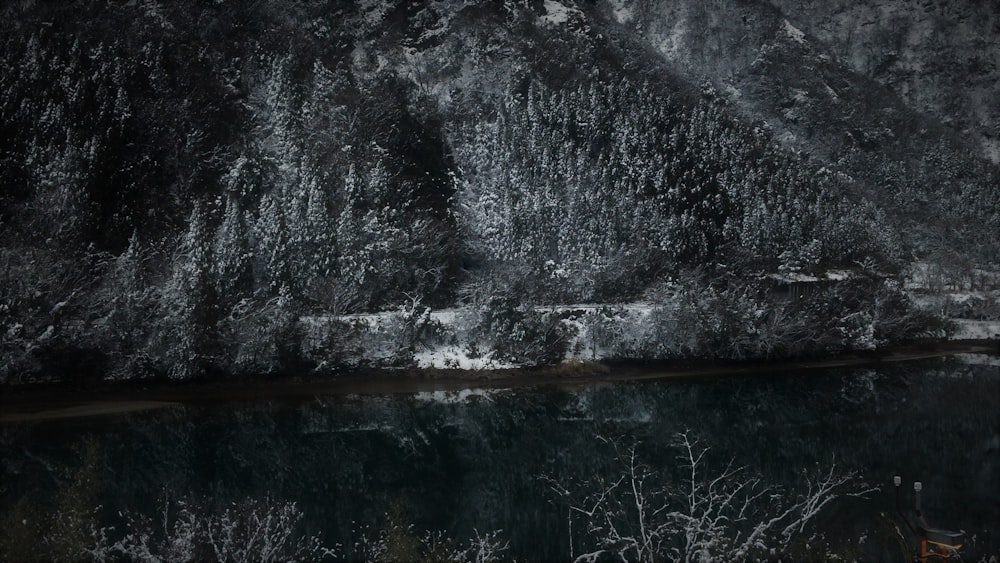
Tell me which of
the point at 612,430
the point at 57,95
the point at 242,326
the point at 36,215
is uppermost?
the point at 57,95

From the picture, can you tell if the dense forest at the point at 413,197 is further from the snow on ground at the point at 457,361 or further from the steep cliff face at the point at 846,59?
the steep cliff face at the point at 846,59

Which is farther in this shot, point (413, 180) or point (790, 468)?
point (413, 180)

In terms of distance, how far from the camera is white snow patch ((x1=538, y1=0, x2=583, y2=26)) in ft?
255

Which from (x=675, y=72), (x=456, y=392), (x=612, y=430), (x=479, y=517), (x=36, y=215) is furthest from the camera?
(x=675, y=72)

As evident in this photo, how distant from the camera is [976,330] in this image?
42719mm

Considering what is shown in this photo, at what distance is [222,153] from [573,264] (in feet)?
84.8

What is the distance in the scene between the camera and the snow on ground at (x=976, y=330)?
139ft

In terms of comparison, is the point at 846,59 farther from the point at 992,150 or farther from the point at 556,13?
the point at 556,13

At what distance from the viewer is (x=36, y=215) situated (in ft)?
136

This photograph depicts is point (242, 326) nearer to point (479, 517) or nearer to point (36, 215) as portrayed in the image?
point (36, 215)

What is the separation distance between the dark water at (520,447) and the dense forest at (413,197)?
4649 millimetres

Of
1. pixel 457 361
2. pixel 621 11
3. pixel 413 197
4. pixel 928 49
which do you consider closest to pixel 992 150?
pixel 928 49

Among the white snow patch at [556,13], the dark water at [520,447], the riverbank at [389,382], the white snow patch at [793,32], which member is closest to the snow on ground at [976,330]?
the riverbank at [389,382]

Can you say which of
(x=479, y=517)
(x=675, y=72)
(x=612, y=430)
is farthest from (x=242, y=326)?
(x=675, y=72)
